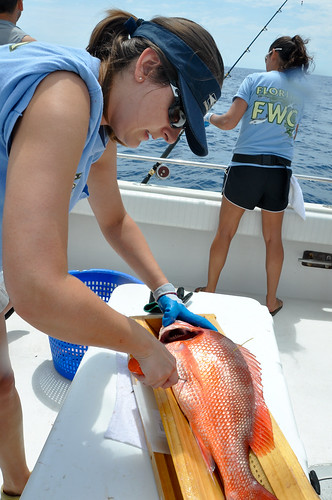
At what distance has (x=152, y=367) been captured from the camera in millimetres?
1202

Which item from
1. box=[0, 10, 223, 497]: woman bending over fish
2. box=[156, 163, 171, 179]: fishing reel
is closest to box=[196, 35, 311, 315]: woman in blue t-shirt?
box=[156, 163, 171, 179]: fishing reel

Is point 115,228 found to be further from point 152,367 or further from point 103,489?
point 103,489

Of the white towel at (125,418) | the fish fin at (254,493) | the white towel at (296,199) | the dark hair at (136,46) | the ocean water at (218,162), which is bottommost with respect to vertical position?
the ocean water at (218,162)

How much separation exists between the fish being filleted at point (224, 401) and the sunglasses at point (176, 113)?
0.73 m

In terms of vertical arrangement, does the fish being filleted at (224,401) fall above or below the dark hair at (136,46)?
below

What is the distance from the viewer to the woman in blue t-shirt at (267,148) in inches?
136

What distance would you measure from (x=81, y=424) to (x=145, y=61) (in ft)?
3.37

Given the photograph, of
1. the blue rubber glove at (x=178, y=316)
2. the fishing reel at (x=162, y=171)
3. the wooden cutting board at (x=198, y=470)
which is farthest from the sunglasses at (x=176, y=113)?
the fishing reel at (x=162, y=171)

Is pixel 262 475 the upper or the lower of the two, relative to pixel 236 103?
lower

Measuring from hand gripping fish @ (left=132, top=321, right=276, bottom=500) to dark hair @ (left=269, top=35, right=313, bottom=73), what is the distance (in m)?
2.66

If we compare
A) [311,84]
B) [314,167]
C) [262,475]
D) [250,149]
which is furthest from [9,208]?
[314,167]

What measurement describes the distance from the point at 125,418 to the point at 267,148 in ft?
9.00

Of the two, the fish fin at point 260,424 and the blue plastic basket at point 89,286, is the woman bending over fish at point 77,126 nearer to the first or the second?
the fish fin at point 260,424

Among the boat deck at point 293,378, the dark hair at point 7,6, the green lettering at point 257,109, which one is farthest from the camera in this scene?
the green lettering at point 257,109
